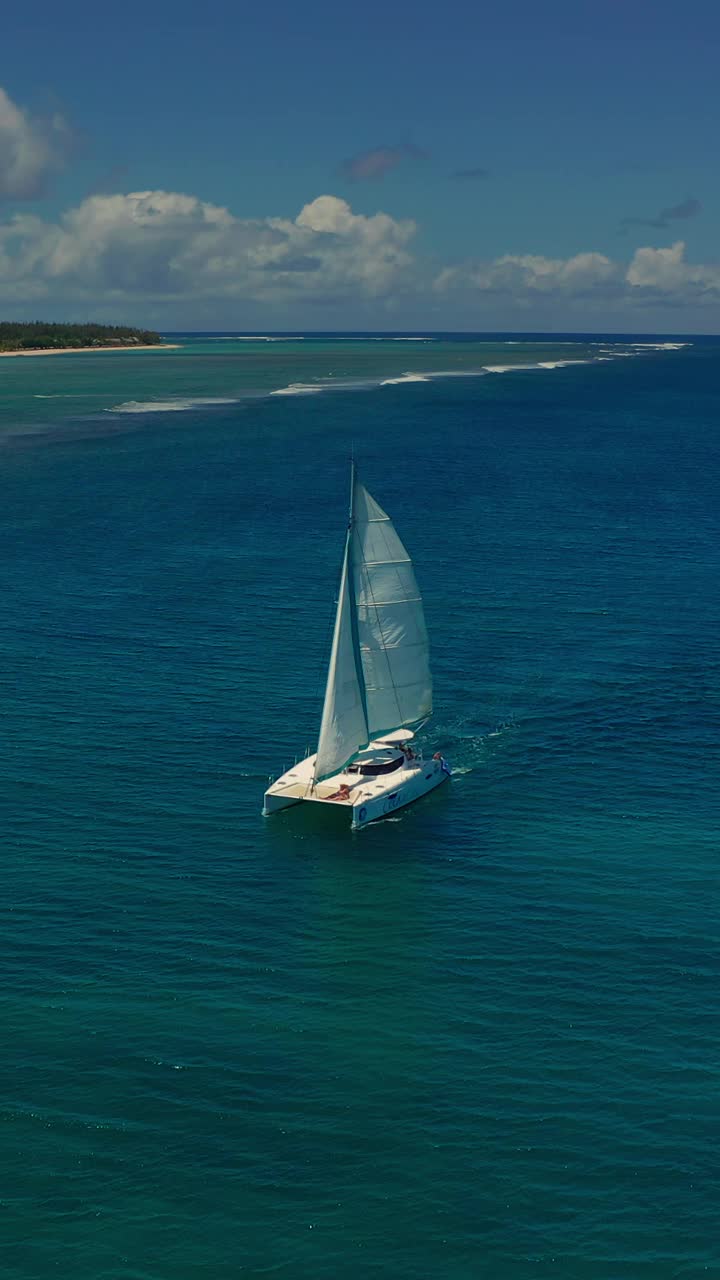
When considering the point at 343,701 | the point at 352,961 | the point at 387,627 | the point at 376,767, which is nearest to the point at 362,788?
the point at 376,767

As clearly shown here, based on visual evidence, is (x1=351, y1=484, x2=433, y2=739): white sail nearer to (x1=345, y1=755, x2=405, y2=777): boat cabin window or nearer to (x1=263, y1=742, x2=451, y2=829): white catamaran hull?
(x1=345, y1=755, x2=405, y2=777): boat cabin window

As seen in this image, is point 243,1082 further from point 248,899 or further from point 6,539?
point 6,539

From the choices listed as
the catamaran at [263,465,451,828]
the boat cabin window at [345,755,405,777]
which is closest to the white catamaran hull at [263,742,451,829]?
the catamaran at [263,465,451,828]

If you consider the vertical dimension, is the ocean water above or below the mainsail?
below

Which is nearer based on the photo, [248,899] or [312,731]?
[248,899]

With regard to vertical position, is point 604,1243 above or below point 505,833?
below

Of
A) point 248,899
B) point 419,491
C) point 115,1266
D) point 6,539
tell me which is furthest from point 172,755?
point 419,491

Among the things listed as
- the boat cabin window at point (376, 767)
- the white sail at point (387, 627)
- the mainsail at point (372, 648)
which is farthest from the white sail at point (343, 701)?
the boat cabin window at point (376, 767)
